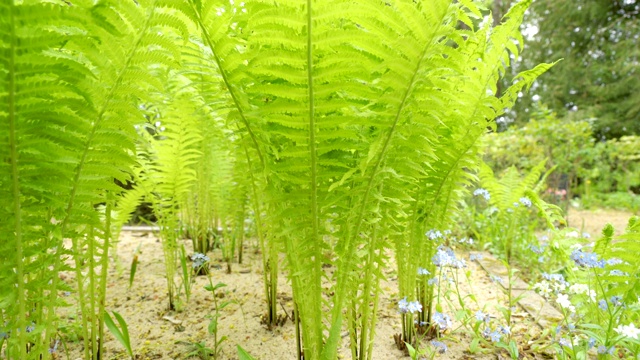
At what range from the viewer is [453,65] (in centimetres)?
84

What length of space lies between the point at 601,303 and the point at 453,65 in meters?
1.12

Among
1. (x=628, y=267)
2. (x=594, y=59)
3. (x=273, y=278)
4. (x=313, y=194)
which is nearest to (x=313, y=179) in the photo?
(x=313, y=194)

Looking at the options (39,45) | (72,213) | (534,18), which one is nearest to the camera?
(39,45)

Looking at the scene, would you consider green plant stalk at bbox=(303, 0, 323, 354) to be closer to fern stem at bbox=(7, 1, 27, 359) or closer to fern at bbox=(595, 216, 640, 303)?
fern stem at bbox=(7, 1, 27, 359)

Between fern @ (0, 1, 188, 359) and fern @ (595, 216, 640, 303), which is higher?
fern @ (0, 1, 188, 359)

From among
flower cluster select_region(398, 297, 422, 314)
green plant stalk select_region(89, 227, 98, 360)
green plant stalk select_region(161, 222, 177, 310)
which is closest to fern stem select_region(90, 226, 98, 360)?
green plant stalk select_region(89, 227, 98, 360)

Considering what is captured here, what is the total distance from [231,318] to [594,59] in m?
14.8

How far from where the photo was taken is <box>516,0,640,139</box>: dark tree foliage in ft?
36.7

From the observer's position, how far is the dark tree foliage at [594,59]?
1120 cm

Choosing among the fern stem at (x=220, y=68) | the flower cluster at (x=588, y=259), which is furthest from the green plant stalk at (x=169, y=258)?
the flower cluster at (x=588, y=259)

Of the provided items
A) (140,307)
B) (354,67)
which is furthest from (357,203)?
(140,307)

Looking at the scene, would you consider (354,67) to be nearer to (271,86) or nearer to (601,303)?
(271,86)

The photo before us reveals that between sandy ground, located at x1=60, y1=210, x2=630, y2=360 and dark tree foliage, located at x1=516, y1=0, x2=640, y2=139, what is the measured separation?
11423 mm

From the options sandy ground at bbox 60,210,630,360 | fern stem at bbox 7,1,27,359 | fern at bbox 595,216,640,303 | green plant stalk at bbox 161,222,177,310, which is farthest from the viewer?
green plant stalk at bbox 161,222,177,310
